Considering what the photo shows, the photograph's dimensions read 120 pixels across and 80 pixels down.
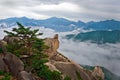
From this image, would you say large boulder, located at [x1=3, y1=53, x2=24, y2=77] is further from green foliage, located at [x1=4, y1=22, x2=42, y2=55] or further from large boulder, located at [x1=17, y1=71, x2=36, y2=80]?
green foliage, located at [x1=4, y1=22, x2=42, y2=55]

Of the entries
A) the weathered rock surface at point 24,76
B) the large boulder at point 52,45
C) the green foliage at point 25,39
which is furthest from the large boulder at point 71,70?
the weathered rock surface at point 24,76

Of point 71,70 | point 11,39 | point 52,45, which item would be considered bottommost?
point 71,70

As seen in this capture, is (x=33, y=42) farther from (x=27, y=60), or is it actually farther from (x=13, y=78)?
(x=13, y=78)

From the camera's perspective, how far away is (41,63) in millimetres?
64312

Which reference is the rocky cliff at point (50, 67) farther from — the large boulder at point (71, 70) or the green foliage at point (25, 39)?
the green foliage at point (25, 39)

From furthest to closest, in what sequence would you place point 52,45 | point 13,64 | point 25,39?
point 52,45 → point 25,39 → point 13,64

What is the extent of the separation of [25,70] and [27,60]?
15.4 feet

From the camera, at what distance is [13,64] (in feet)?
205

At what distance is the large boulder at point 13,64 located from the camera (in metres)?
61.7

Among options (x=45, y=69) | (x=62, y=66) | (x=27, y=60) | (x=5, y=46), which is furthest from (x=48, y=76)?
(x=62, y=66)

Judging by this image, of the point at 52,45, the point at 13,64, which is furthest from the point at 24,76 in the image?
the point at 52,45

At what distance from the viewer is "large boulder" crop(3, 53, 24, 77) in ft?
202

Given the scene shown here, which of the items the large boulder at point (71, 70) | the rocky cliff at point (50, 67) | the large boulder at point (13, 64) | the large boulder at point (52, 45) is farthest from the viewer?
the large boulder at point (52, 45)

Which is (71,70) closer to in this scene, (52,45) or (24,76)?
(52,45)
